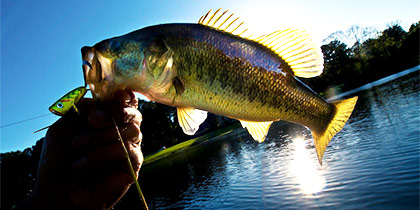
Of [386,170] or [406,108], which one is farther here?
[406,108]

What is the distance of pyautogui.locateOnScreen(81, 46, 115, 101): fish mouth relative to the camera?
7.10ft

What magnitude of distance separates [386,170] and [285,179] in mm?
5350

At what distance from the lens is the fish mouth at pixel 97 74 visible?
7.10ft

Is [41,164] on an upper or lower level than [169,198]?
upper

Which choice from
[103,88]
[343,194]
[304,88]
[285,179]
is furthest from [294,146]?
[103,88]

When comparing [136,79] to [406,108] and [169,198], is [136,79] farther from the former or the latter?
[406,108]

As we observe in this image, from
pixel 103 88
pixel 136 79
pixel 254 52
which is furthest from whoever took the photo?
pixel 254 52

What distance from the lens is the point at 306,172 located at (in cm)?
1591

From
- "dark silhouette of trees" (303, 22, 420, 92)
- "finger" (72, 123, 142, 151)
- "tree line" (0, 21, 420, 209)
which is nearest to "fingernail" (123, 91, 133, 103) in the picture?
"finger" (72, 123, 142, 151)

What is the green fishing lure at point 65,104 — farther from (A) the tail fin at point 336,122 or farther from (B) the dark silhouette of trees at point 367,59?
(B) the dark silhouette of trees at point 367,59

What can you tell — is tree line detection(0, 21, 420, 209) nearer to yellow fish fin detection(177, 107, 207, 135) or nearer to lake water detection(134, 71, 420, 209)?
lake water detection(134, 71, 420, 209)

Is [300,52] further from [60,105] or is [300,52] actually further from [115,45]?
[60,105]

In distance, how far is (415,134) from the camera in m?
15.0

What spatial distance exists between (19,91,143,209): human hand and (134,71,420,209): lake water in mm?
11267
